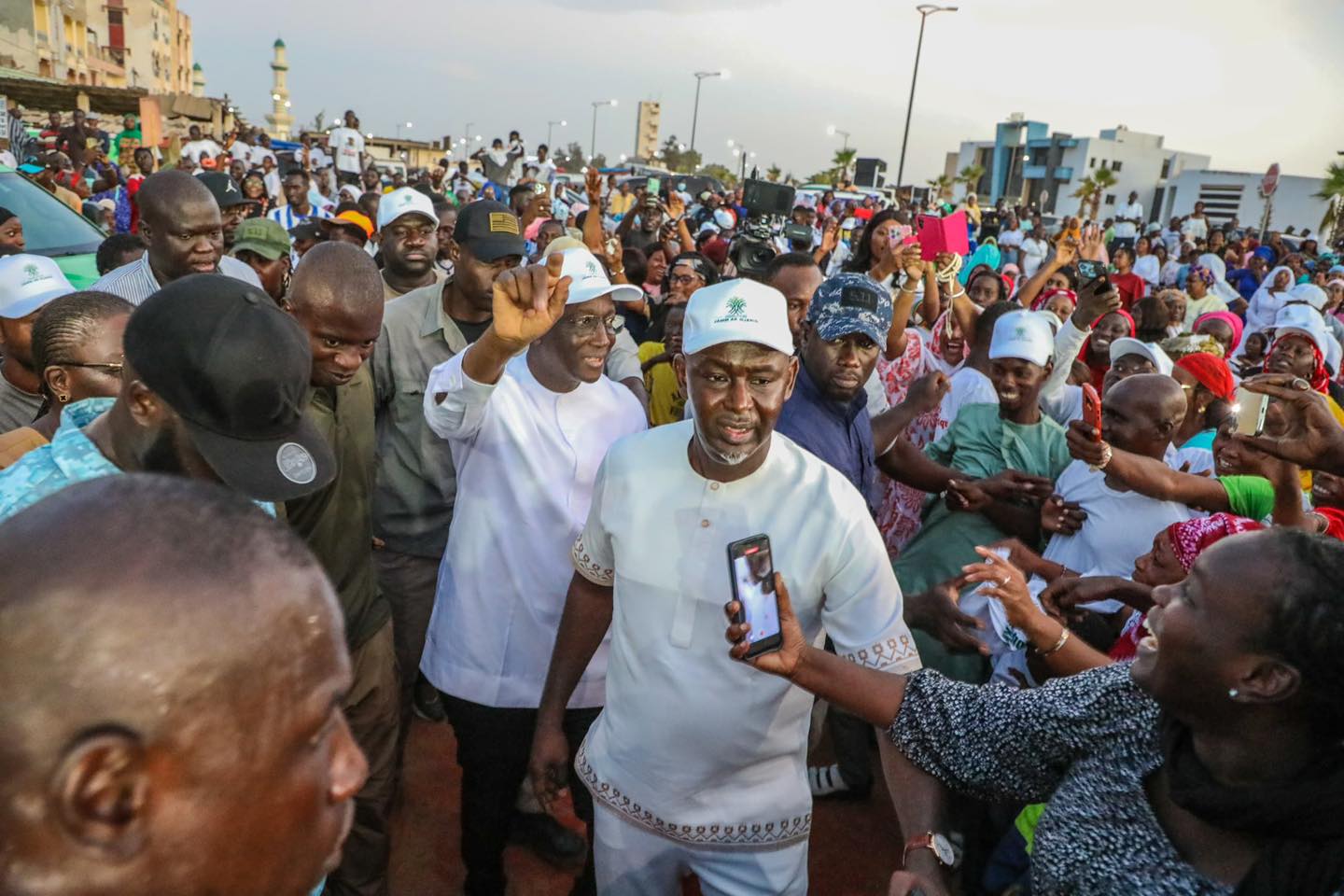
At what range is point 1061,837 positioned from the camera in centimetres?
167

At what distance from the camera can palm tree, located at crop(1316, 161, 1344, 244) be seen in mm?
27062

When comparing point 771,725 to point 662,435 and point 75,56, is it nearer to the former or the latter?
point 662,435

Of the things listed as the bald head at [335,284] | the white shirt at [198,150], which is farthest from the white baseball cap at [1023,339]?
the white shirt at [198,150]

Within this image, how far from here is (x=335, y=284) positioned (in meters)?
2.65

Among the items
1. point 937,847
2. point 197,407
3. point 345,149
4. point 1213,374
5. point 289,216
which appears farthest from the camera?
point 345,149

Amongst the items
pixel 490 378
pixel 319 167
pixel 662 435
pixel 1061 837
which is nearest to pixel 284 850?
pixel 1061 837

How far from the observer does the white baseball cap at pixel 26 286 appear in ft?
11.3

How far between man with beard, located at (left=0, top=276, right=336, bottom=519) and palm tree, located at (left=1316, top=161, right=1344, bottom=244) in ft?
107

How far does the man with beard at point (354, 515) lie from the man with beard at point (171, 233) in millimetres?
1573

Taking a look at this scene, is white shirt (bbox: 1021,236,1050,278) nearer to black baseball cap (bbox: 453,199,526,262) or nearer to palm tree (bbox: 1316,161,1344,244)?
black baseball cap (bbox: 453,199,526,262)

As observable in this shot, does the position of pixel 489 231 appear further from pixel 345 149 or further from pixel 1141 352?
pixel 345 149

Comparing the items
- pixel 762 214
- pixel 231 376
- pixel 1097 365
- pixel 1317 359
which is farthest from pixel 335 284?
pixel 762 214

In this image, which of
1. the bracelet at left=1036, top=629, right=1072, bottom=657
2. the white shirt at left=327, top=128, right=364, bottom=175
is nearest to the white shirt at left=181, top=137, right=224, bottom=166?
the white shirt at left=327, top=128, right=364, bottom=175

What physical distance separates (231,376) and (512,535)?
1.36 metres
